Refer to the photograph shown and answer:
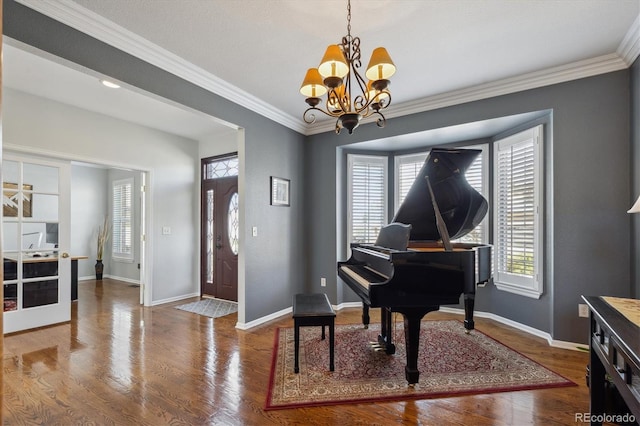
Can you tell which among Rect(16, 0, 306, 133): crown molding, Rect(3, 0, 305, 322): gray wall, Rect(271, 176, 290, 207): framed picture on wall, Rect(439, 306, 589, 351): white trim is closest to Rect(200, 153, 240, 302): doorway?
Rect(3, 0, 305, 322): gray wall

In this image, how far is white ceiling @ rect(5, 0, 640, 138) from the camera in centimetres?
223

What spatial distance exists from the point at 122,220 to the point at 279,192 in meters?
4.47

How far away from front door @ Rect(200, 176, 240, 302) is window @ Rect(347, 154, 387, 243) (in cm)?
186

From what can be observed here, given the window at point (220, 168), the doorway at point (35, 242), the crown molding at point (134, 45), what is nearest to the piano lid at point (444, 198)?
the crown molding at point (134, 45)

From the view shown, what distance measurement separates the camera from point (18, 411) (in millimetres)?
2092

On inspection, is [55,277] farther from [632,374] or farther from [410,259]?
[632,374]

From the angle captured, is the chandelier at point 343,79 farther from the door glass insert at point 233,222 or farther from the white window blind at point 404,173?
the door glass insert at point 233,222

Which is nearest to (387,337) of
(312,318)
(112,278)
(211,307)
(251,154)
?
(312,318)

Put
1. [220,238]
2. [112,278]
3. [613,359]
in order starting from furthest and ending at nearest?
[112,278] < [220,238] < [613,359]

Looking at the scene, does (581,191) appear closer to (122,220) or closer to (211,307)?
(211,307)

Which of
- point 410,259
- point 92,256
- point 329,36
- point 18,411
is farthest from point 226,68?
point 92,256

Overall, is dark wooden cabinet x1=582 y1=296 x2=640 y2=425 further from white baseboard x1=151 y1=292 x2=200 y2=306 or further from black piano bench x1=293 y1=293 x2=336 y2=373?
white baseboard x1=151 y1=292 x2=200 y2=306

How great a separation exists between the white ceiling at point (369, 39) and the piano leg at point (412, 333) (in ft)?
7.09

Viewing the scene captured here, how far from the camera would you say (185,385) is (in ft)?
7.88
